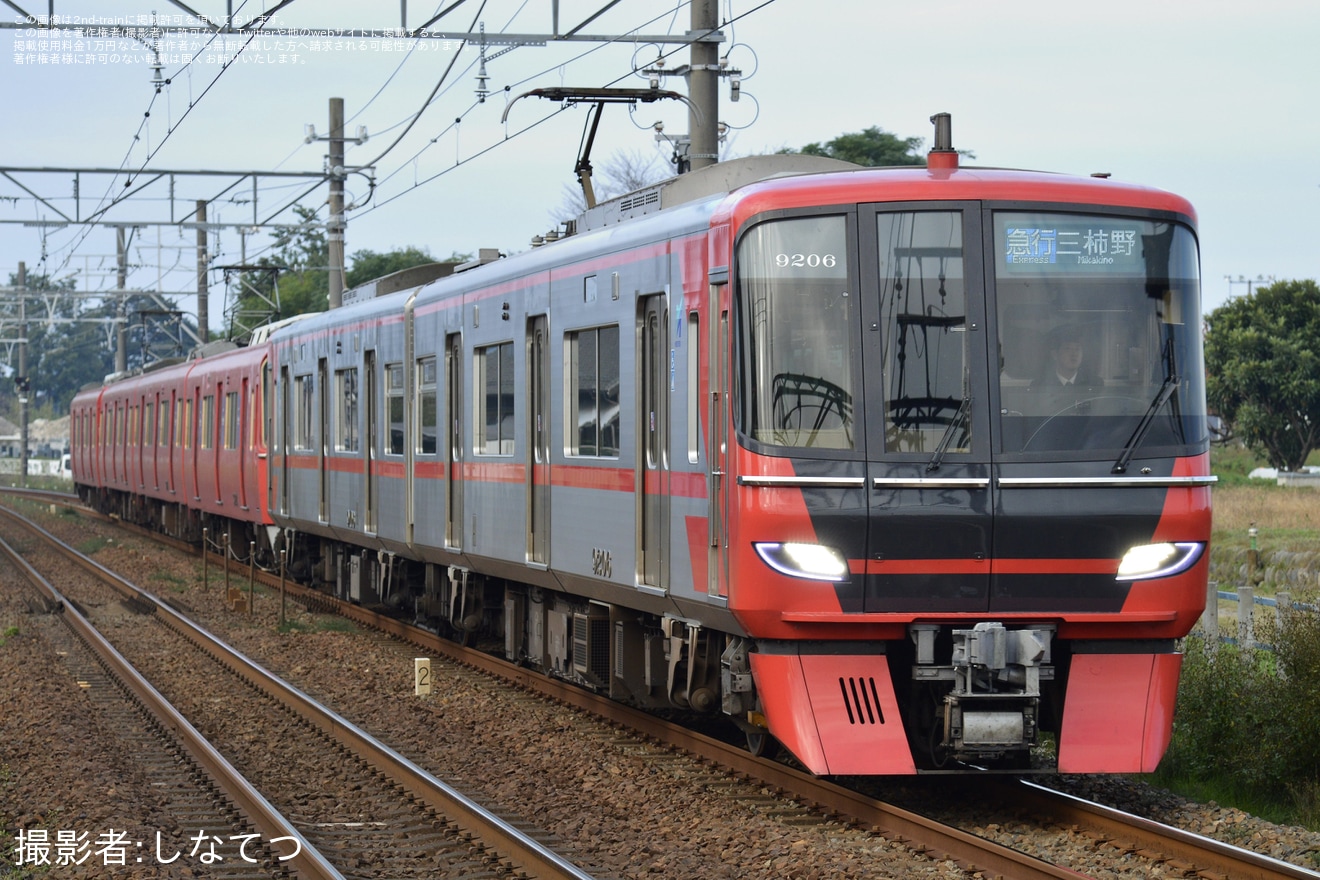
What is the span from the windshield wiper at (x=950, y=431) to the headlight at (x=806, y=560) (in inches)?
22.4

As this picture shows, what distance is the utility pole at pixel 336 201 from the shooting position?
24.5 m

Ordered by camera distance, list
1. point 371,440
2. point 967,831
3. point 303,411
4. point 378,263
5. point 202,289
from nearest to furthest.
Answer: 1. point 967,831
2. point 371,440
3. point 303,411
4. point 202,289
5. point 378,263

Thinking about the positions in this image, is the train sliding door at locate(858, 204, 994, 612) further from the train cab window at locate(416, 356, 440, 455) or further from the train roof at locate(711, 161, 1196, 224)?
the train cab window at locate(416, 356, 440, 455)

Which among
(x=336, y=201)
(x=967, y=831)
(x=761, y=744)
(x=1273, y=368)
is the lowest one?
(x=967, y=831)

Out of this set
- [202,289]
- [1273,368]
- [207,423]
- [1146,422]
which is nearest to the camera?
[1146,422]

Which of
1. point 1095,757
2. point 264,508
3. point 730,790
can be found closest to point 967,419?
point 1095,757

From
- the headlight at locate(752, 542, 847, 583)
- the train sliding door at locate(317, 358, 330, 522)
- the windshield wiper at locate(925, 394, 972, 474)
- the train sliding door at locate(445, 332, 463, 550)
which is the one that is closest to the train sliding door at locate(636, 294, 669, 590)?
the headlight at locate(752, 542, 847, 583)

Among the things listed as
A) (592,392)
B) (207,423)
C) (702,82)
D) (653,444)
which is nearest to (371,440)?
(702,82)

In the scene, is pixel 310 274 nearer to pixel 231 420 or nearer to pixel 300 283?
pixel 300 283

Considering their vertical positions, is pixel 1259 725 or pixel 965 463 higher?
pixel 965 463

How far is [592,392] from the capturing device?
34.2ft

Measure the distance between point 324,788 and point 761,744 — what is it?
2.35 meters

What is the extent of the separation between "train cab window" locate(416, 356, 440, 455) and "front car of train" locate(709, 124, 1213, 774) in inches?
244

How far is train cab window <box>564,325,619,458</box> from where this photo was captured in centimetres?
1004
